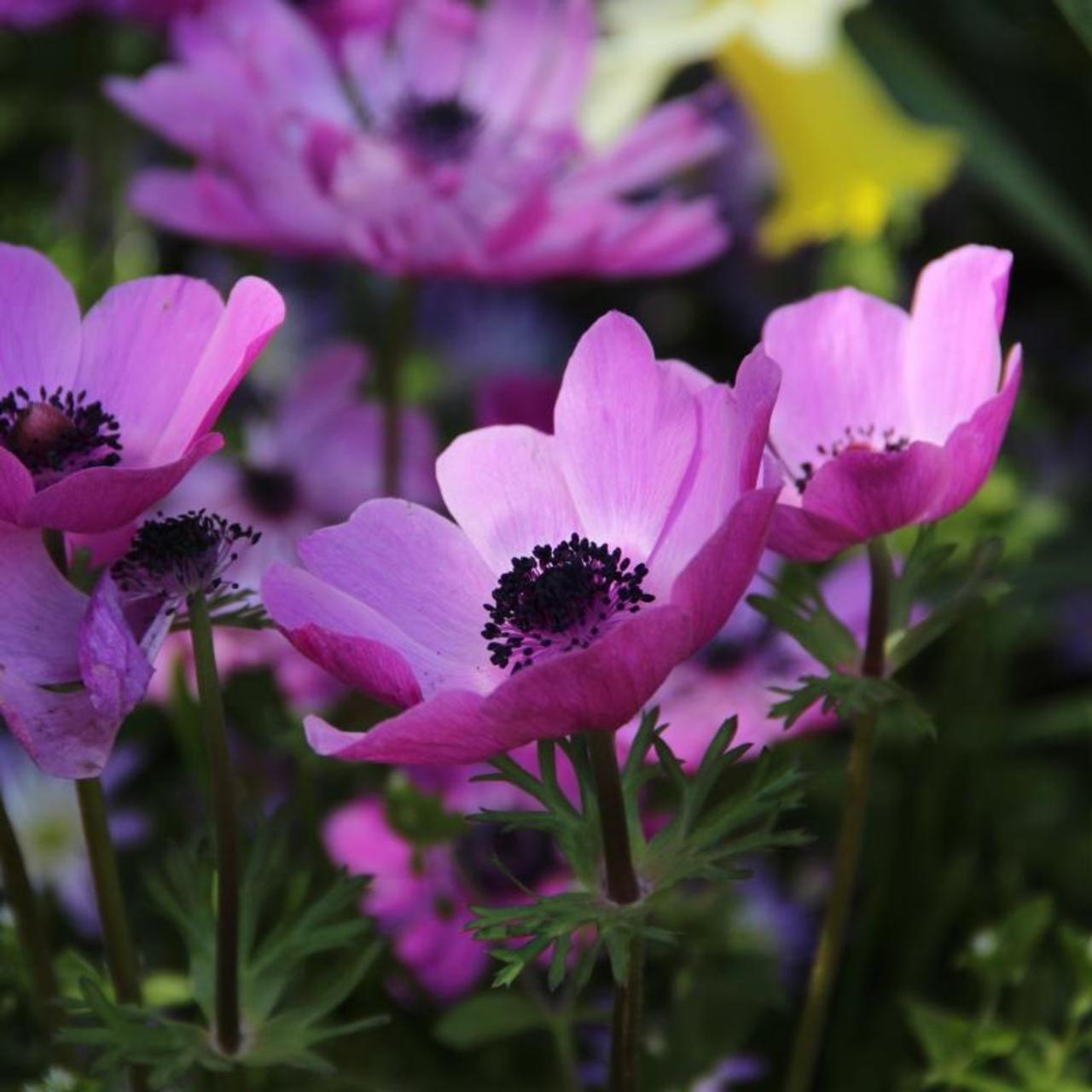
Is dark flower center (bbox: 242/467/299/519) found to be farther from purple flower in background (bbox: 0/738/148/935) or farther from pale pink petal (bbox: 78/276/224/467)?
pale pink petal (bbox: 78/276/224/467)

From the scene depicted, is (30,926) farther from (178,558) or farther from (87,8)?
(87,8)

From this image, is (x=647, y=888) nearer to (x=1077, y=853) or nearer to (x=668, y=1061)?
(x=668, y=1061)

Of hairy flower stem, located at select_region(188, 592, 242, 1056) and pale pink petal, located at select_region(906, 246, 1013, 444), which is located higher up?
pale pink petal, located at select_region(906, 246, 1013, 444)

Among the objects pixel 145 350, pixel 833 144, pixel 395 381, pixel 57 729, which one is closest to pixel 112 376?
pixel 145 350

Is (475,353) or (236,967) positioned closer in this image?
(236,967)

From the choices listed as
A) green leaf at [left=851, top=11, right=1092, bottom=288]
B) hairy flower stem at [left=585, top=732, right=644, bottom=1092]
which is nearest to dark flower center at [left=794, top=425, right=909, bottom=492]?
hairy flower stem at [left=585, top=732, right=644, bottom=1092]

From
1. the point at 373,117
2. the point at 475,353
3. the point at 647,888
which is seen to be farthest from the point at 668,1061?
the point at 475,353

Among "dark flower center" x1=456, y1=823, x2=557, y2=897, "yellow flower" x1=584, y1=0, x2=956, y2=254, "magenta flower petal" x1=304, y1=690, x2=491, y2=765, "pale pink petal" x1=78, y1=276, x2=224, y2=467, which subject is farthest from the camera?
"yellow flower" x1=584, y1=0, x2=956, y2=254
